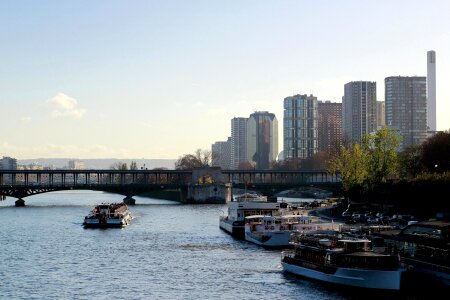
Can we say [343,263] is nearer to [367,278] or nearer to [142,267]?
[367,278]

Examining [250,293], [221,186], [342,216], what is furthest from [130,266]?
[221,186]

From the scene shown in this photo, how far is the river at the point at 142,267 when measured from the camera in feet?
186

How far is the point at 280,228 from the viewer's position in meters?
86.5

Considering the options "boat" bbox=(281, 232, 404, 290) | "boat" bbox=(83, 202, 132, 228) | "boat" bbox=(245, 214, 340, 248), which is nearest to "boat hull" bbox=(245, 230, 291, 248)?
"boat" bbox=(245, 214, 340, 248)

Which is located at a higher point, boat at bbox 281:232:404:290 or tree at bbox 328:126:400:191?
tree at bbox 328:126:400:191

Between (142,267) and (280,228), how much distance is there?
21.0m

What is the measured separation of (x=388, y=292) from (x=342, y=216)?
203 ft

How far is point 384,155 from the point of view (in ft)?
426

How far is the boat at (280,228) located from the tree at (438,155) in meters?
53.0

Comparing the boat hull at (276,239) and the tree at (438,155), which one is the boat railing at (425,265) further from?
the tree at (438,155)

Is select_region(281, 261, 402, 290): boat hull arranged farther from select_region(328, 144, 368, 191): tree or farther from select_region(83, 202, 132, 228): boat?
select_region(328, 144, 368, 191): tree

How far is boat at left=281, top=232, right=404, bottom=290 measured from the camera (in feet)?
178

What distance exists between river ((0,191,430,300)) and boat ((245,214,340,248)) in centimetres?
166

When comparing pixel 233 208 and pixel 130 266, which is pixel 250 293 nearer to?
pixel 130 266
